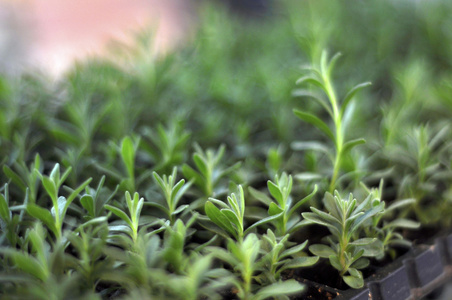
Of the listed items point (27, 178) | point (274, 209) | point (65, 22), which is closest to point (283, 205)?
point (274, 209)

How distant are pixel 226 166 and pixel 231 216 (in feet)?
0.76

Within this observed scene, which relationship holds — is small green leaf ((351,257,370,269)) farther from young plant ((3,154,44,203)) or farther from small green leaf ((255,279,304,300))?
young plant ((3,154,44,203))

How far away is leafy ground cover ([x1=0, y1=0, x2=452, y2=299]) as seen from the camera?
456 millimetres

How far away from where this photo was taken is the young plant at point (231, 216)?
49 cm

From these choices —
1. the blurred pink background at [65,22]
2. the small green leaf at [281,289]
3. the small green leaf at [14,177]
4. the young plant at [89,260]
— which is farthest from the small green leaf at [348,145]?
the blurred pink background at [65,22]

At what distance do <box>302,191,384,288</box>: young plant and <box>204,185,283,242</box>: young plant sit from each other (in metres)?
0.06

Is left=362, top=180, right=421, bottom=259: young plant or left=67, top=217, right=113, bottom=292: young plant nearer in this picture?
left=67, top=217, right=113, bottom=292: young plant

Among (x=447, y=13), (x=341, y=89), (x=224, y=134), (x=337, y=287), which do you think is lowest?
(x=337, y=287)

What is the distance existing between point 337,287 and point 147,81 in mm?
618

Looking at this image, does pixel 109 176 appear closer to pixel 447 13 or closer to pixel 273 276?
pixel 273 276

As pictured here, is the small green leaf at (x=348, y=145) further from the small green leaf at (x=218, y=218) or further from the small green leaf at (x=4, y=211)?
the small green leaf at (x=4, y=211)

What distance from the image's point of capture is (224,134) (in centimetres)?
83

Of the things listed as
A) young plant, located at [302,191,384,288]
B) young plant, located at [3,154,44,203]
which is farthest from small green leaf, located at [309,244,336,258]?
young plant, located at [3,154,44,203]

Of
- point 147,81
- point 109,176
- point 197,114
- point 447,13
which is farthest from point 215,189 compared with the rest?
point 447,13
